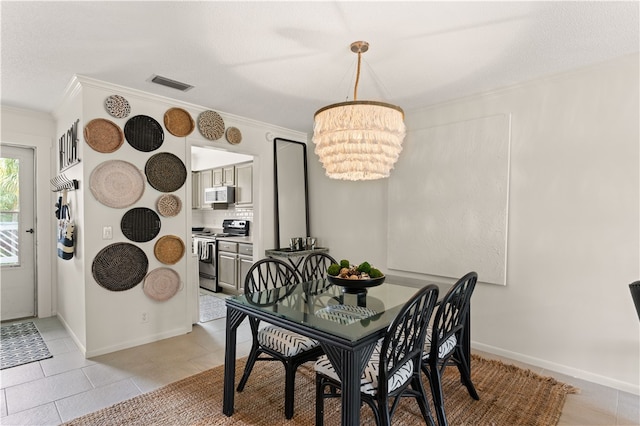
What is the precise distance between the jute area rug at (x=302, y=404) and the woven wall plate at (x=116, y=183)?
5.52 ft

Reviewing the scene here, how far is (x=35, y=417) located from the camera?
7.19 ft

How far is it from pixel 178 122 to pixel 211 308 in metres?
2.40

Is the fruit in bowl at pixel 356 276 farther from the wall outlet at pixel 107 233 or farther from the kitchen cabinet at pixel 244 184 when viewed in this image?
the kitchen cabinet at pixel 244 184

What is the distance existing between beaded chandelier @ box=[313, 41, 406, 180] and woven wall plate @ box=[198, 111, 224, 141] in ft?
6.40

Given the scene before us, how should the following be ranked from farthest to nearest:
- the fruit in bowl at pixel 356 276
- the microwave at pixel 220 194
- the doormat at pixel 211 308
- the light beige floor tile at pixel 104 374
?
the microwave at pixel 220 194, the doormat at pixel 211 308, the light beige floor tile at pixel 104 374, the fruit in bowl at pixel 356 276

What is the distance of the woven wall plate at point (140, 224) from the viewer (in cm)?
326

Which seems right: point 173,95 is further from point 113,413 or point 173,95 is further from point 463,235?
point 463,235

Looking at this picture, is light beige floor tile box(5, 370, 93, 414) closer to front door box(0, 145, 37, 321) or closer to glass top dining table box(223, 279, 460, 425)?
glass top dining table box(223, 279, 460, 425)

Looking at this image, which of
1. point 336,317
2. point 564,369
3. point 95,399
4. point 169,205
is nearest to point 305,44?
point 336,317

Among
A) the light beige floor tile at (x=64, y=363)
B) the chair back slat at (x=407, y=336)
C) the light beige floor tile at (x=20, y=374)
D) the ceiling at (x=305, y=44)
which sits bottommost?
the light beige floor tile at (x=64, y=363)

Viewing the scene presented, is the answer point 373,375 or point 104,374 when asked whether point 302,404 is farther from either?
point 104,374

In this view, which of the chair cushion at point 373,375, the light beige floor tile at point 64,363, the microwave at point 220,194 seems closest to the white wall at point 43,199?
the light beige floor tile at point 64,363

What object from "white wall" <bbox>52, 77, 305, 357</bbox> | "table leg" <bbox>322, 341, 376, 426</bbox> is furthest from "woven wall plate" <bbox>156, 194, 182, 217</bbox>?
"table leg" <bbox>322, 341, 376, 426</bbox>

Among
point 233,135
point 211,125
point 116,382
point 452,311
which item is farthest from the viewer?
point 233,135
